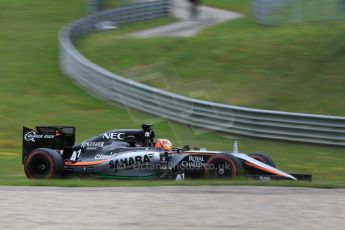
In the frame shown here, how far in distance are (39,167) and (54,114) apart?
742 cm

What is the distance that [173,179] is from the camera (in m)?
11.6

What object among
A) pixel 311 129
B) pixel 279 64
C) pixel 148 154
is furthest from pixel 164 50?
pixel 148 154

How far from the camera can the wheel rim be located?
11.9 metres

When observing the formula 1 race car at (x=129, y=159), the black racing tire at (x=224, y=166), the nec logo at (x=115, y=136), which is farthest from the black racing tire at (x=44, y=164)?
the black racing tire at (x=224, y=166)

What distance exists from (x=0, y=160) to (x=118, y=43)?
11857 millimetres

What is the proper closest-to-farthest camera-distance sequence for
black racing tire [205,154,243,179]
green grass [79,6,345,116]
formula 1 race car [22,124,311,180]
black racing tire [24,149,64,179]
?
black racing tire [205,154,243,179], formula 1 race car [22,124,311,180], black racing tire [24,149,64,179], green grass [79,6,345,116]

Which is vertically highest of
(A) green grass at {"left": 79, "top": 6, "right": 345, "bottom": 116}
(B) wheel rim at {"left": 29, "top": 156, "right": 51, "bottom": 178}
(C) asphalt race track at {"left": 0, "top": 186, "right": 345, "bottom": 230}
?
(A) green grass at {"left": 79, "top": 6, "right": 345, "bottom": 116}

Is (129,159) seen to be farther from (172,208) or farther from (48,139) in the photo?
(172,208)

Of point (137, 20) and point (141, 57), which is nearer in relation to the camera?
point (141, 57)

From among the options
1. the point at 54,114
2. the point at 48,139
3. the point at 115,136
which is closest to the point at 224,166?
the point at 115,136

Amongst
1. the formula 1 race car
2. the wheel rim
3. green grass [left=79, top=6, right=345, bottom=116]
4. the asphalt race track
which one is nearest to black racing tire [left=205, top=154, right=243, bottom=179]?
the formula 1 race car

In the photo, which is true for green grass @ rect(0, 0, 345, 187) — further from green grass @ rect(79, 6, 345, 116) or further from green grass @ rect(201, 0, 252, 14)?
green grass @ rect(201, 0, 252, 14)

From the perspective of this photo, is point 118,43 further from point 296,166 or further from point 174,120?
point 296,166

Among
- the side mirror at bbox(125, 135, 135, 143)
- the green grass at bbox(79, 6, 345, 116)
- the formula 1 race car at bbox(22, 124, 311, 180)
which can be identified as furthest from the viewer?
the green grass at bbox(79, 6, 345, 116)
